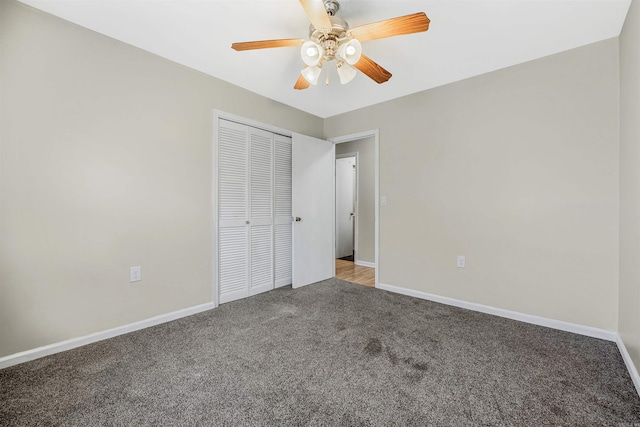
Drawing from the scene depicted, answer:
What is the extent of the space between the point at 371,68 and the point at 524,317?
255 cm

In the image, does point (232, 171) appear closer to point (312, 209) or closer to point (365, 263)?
point (312, 209)

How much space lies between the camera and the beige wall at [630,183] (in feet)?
5.29

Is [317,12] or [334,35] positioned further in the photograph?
[334,35]

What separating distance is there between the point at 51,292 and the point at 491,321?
355 cm

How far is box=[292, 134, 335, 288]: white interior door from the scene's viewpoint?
3.49m

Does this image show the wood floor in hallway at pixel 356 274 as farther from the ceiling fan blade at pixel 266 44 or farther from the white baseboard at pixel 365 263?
the ceiling fan blade at pixel 266 44

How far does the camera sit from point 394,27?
1.54 metres

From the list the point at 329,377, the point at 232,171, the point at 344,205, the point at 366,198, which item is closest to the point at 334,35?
the point at 232,171

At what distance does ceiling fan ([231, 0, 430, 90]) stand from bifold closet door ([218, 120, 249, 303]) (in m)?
1.31

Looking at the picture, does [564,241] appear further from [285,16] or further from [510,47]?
[285,16]

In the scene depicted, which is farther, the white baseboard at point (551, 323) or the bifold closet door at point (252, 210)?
the bifold closet door at point (252, 210)

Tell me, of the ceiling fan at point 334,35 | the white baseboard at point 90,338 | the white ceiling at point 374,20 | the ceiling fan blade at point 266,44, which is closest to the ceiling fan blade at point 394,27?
the ceiling fan at point 334,35

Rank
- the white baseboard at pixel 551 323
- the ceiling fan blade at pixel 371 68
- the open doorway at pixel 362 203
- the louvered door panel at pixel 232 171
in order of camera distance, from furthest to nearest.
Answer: the open doorway at pixel 362 203 < the louvered door panel at pixel 232 171 < the ceiling fan blade at pixel 371 68 < the white baseboard at pixel 551 323

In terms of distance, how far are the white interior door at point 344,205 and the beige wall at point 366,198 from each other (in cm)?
60
